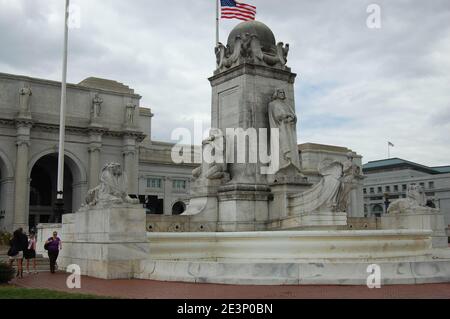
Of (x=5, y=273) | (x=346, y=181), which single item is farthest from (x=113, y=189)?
(x=346, y=181)

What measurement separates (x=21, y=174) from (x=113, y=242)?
161ft

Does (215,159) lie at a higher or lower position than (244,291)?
higher

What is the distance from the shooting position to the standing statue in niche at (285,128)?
20281 millimetres

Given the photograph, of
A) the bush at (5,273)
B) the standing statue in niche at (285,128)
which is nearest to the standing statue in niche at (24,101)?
the standing statue in niche at (285,128)

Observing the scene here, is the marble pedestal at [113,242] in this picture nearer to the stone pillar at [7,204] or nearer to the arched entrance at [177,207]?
the stone pillar at [7,204]

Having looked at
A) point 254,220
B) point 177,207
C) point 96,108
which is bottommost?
point 254,220

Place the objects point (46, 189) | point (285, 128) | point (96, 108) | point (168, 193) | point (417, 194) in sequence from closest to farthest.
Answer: point (285, 128) < point (417, 194) < point (96, 108) < point (46, 189) < point (168, 193)

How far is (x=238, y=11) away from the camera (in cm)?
2656

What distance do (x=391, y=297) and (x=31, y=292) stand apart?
7.40m

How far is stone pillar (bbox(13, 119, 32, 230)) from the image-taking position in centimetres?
5888

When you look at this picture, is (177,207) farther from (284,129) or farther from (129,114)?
(284,129)

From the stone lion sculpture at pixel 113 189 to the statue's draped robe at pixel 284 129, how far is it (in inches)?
262
